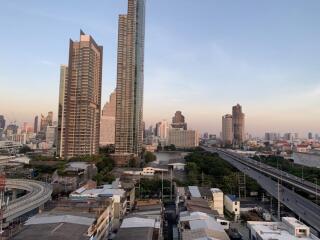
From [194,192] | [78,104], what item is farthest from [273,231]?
[78,104]

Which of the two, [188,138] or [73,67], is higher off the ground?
[73,67]

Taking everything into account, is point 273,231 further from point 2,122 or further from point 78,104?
point 2,122

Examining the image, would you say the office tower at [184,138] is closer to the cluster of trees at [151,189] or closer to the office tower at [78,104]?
the office tower at [78,104]

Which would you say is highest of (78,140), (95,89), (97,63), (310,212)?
(97,63)

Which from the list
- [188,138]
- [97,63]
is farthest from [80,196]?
[188,138]

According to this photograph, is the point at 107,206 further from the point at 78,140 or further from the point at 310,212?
the point at 78,140

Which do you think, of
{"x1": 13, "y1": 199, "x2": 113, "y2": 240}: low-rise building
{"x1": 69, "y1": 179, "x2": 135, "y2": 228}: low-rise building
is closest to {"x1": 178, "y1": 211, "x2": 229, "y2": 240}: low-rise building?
{"x1": 13, "y1": 199, "x2": 113, "y2": 240}: low-rise building
